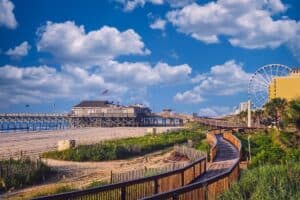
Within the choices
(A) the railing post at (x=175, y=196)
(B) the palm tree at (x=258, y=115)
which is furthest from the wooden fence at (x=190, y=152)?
(B) the palm tree at (x=258, y=115)

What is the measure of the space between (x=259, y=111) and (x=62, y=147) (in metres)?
68.5

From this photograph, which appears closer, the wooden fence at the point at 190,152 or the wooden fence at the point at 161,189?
the wooden fence at the point at 161,189

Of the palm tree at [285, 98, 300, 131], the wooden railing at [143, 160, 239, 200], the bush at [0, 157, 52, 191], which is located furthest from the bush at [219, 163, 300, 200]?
the palm tree at [285, 98, 300, 131]

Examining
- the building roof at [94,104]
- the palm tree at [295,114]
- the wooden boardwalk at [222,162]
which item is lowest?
the wooden boardwalk at [222,162]

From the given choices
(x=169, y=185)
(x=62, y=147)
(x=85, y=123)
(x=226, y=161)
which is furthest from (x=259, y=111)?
(x=169, y=185)

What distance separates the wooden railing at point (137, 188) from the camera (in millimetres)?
10336

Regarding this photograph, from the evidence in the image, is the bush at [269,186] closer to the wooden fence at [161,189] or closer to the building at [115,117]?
the wooden fence at [161,189]

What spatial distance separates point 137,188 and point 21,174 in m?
12.0

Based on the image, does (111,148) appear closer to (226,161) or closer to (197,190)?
(226,161)

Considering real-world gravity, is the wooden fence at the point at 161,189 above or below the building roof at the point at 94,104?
below

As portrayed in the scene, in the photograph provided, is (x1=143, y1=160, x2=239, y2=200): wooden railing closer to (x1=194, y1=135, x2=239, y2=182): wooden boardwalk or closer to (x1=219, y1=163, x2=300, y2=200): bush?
(x1=219, y1=163, x2=300, y2=200): bush

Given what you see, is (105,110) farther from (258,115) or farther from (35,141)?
(35,141)

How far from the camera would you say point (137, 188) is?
12430 millimetres

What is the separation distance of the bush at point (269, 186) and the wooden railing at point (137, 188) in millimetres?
2437
